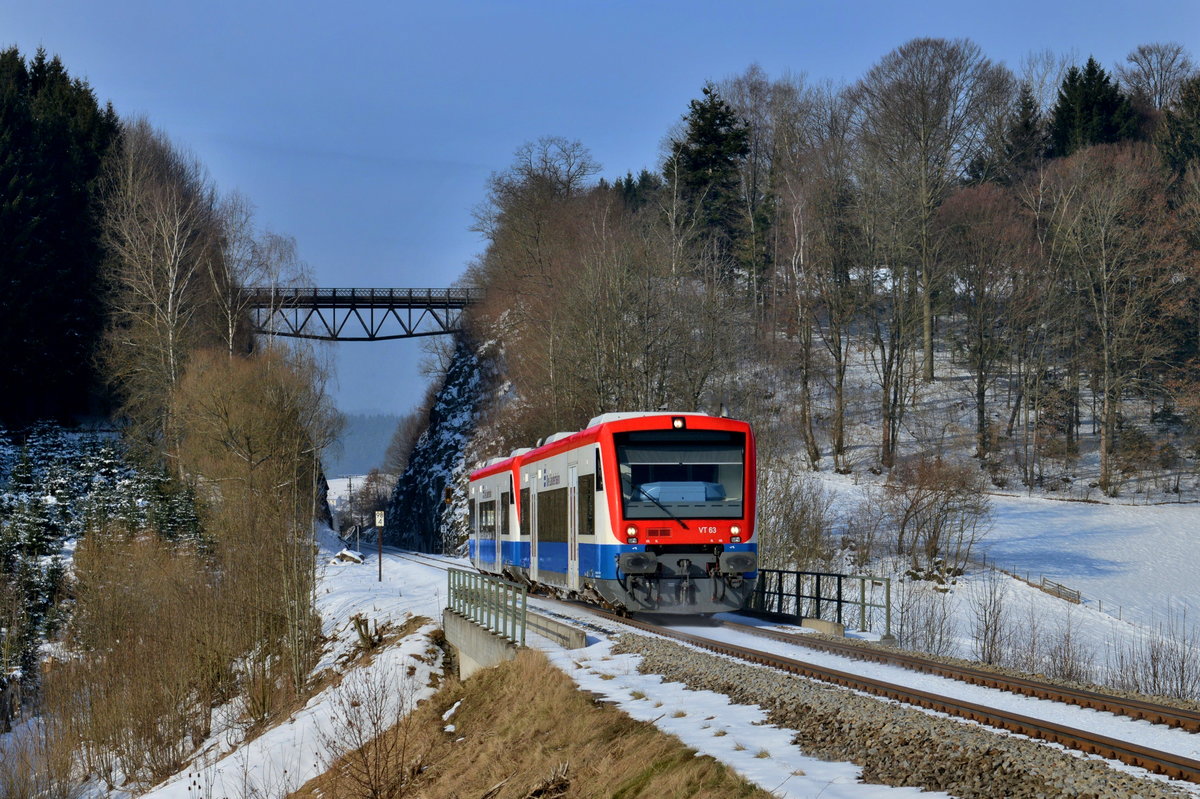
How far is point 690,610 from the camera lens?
19.1m

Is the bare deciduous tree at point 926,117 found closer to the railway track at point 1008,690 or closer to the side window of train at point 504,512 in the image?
the side window of train at point 504,512

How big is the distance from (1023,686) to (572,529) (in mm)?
10346

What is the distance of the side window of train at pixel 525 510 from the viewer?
2594 centimetres

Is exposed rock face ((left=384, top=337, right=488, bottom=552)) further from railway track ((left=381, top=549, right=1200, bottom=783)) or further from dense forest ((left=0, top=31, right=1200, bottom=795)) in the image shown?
railway track ((left=381, top=549, right=1200, bottom=783))

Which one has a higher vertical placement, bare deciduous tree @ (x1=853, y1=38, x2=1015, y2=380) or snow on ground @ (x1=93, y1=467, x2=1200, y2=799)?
bare deciduous tree @ (x1=853, y1=38, x2=1015, y2=380)

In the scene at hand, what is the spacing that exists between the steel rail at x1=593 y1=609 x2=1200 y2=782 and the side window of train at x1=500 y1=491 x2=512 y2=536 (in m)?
13.8

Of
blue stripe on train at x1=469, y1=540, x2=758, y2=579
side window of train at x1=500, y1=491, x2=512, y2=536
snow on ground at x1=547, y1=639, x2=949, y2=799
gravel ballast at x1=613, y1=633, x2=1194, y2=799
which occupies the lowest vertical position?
snow on ground at x1=547, y1=639, x2=949, y2=799

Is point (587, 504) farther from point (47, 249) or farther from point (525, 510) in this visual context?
point (47, 249)

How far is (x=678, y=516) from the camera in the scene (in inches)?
749

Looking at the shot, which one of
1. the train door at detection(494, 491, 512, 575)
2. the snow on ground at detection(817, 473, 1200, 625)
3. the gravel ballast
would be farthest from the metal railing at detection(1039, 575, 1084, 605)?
the gravel ballast

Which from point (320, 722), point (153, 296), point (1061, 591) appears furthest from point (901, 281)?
point (320, 722)

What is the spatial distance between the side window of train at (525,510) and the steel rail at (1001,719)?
35.4 feet

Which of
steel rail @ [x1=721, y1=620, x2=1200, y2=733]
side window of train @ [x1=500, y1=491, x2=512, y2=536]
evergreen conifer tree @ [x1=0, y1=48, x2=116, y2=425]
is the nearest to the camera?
steel rail @ [x1=721, y1=620, x2=1200, y2=733]

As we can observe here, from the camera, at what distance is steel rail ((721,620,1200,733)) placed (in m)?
10.1
